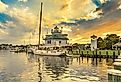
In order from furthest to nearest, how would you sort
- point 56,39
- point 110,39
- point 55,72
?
point 56,39 → point 110,39 → point 55,72

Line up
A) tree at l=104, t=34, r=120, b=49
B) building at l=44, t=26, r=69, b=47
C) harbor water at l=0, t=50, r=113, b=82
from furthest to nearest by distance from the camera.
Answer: building at l=44, t=26, r=69, b=47, tree at l=104, t=34, r=120, b=49, harbor water at l=0, t=50, r=113, b=82

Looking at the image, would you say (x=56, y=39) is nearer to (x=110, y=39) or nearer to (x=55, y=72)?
(x=110, y=39)

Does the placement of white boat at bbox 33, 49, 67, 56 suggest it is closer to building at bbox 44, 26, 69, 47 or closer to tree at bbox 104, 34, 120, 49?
tree at bbox 104, 34, 120, 49

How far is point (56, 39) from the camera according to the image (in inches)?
2788

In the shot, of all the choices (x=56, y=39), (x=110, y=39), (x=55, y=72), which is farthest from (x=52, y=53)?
(x=56, y=39)

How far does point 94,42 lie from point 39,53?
7.56 meters

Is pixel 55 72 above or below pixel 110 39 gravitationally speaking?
below

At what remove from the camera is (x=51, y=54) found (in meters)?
43.7

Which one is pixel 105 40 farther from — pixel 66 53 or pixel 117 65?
pixel 117 65

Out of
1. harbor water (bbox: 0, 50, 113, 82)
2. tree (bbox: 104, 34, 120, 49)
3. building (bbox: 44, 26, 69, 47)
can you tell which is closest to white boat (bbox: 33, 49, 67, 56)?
tree (bbox: 104, 34, 120, 49)

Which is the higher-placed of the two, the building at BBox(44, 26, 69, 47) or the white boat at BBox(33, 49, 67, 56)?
the building at BBox(44, 26, 69, 47)

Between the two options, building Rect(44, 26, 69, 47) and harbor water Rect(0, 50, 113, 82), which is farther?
building Rect(44, 26, 69, 47)

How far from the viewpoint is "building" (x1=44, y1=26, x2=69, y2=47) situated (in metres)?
70.8

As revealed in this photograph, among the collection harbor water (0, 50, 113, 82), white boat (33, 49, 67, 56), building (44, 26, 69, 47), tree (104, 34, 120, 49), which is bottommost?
harbor water (0, 50, 113, 82)
